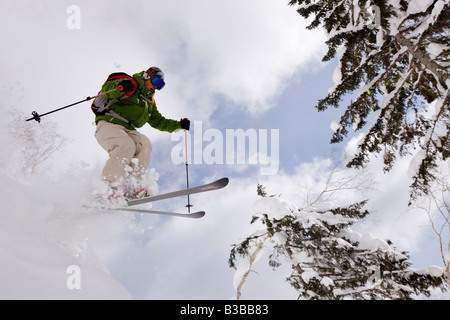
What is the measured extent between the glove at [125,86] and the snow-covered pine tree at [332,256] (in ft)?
14.8

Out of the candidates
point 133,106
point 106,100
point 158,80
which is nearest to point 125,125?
point 133,106

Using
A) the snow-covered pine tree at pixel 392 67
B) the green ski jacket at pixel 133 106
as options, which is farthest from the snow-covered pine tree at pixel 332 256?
the green ski jacket at pixel 133 106

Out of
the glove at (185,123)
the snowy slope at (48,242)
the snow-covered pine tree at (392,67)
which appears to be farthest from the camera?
the glove at (185,123)

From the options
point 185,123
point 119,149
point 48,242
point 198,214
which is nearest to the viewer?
point 48,242

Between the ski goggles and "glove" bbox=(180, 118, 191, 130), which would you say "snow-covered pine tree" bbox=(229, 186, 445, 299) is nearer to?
"glove" bbox=(180, 118, 191, 130)

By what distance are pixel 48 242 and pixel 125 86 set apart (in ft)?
8.66

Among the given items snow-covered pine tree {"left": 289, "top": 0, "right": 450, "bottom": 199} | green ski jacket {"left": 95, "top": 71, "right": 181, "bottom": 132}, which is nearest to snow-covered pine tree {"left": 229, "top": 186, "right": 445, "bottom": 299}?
snow-covered pine tree {"left": 289, "top": 0, "right": 450, "bottom": 199}

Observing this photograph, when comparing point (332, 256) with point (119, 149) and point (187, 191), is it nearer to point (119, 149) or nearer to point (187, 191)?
point (187, 191)

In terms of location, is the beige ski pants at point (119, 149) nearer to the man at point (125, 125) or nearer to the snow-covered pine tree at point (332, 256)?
the man at point (125, 125)

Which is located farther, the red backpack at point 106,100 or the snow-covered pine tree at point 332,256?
the snow-covered pine tree at point 332,256

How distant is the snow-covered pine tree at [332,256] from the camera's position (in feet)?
21.2

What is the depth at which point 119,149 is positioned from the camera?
464 centimetres

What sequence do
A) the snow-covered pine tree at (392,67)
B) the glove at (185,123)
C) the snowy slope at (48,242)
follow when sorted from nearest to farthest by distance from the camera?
the snowy slope at (48,242) < the snow-covered pine tree at (392,67) < the glove at (185,123)
